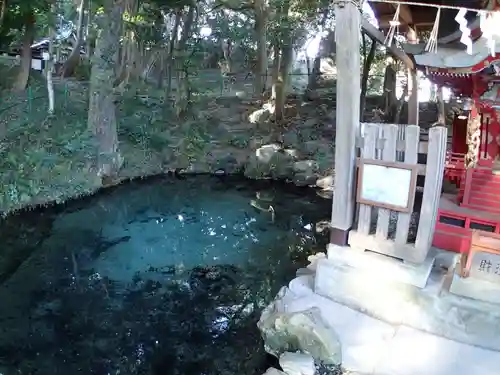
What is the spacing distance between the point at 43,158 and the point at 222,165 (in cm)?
612

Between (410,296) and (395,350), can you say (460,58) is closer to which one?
(410,296)

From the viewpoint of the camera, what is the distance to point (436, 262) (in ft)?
21.4

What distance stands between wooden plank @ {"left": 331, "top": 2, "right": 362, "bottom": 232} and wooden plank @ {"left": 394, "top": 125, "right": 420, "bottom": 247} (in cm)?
65

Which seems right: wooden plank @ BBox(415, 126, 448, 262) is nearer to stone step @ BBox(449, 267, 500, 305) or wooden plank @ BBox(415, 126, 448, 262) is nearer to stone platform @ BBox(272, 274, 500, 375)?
stone step @ BBox(449, 267, 500, 305)

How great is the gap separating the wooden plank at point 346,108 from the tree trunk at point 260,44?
14022 mm

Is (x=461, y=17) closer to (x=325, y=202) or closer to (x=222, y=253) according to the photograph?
(x=222, y=253)

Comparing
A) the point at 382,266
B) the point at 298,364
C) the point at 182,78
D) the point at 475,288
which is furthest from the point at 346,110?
the point at 182,78

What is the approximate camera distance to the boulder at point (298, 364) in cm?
552

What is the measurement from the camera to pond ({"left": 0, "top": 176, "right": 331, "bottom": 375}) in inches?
265

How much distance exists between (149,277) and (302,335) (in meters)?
4.29

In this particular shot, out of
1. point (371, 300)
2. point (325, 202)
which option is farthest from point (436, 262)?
point (325, 202)

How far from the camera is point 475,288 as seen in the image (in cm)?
564

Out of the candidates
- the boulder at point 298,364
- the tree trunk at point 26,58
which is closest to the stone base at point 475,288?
the boulder at point 298,364

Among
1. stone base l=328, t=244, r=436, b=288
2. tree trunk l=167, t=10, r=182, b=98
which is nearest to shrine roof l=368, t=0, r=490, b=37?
stone base l=328, t=244, r=436, b=288
